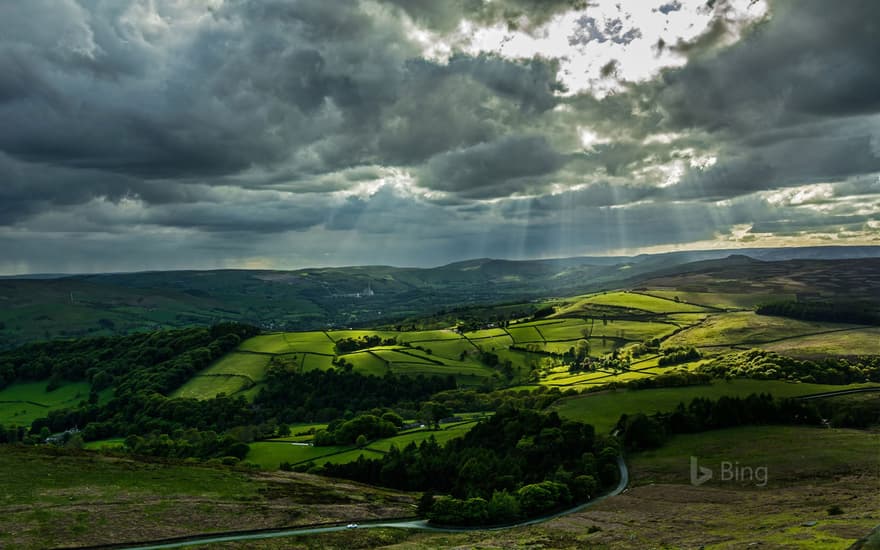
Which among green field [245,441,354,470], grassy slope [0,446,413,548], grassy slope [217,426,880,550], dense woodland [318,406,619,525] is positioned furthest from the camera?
green field [245,441,354,470]

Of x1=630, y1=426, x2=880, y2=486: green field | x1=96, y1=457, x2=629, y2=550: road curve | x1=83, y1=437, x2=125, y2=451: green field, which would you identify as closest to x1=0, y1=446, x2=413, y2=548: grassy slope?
x1=96, y1=457, x2=629, y2=550: road curve

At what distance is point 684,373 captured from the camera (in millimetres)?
162750

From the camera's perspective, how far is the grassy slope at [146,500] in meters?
61.2

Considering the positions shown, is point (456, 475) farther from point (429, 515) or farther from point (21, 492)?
point (21, 492)

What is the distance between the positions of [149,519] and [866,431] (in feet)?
399

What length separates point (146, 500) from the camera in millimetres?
73500

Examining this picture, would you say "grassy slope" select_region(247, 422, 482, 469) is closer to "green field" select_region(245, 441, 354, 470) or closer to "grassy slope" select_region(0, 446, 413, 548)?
"green field" select_region(245, 441, 354, 470)

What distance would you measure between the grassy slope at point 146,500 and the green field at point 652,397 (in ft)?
190

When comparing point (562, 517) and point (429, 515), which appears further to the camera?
point (429, 515)

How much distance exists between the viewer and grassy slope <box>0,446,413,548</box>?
61.2m

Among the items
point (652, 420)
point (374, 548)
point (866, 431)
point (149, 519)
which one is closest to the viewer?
point (374, 548)

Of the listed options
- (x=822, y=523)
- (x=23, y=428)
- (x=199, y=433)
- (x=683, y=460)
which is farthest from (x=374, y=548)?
(x=23, y=428)

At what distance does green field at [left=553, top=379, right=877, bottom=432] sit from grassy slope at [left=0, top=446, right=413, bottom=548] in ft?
190

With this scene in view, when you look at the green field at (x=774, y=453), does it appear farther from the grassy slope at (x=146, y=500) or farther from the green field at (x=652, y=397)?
the grassy slope at (x=146, y=500)
